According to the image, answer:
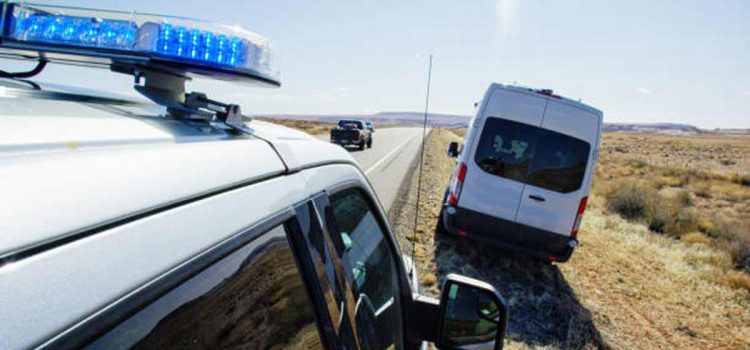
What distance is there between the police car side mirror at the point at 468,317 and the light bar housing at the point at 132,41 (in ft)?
4.02

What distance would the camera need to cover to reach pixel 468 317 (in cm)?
208

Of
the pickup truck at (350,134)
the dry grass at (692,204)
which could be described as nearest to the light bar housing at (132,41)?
the dry grass at (692,204)

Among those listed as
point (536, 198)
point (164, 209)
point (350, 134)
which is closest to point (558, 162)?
point (536, 198)

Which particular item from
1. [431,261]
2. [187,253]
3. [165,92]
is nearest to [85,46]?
[165,92]

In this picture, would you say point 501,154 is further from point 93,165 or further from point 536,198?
point 93,165

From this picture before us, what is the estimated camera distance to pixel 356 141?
85.1 ft

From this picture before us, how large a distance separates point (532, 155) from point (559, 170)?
0.44 metres

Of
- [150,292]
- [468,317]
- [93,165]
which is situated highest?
[93,165]

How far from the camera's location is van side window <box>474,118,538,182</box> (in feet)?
23.3

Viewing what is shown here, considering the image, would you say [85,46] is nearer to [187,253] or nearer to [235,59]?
[235,59]

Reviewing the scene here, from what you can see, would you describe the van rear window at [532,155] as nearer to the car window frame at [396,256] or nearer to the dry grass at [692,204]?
the car window frame at [396,256]

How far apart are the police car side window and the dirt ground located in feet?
14.3

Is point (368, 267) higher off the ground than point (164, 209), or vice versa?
point (164, 209)

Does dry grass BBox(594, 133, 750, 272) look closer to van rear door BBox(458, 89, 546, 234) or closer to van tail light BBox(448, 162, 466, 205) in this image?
van rear door BBox(458, 89, 546, 234)
